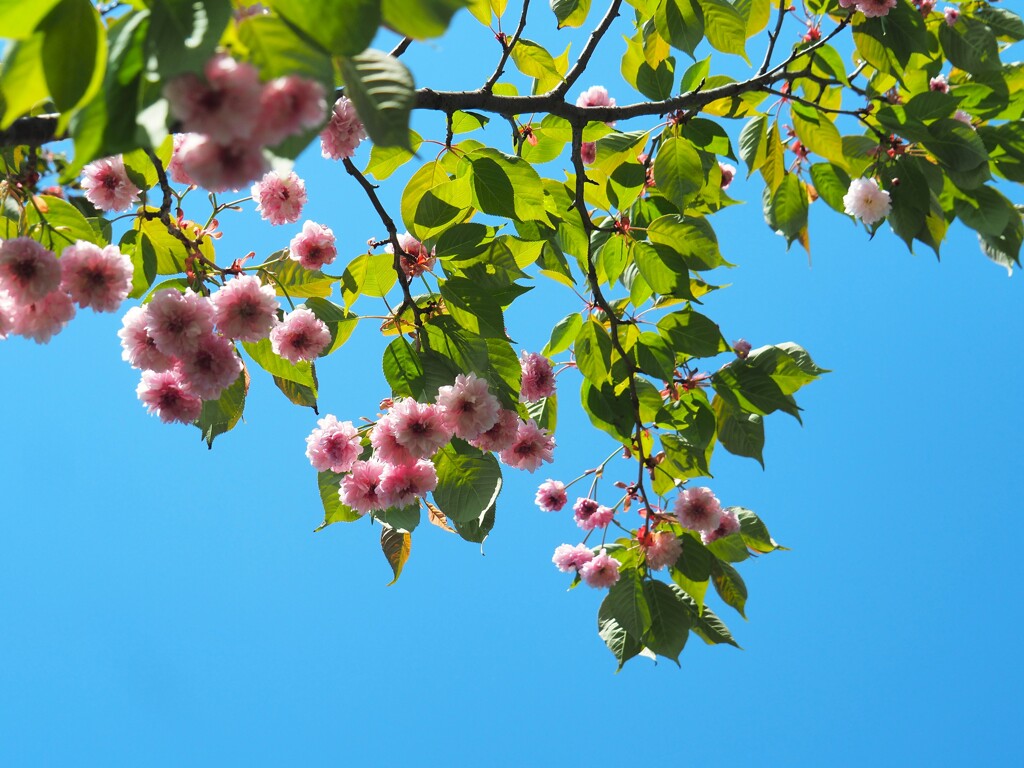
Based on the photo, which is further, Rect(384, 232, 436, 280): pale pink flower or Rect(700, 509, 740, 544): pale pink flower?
Rect(700, 509, 740, 544): pale pink flower

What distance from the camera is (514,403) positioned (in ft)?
5.85

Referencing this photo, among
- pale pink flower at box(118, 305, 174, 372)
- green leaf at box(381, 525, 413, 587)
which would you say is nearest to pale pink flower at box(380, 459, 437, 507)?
green leaf at box(381, 525, 413, 587)

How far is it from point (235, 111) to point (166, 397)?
0.92m

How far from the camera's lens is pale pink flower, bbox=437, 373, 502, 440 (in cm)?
162

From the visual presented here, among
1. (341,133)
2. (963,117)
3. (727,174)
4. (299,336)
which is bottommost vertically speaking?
(299,336)

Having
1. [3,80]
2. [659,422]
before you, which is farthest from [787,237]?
[3,80]

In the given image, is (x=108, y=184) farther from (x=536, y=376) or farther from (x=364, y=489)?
(x=536, y=376)

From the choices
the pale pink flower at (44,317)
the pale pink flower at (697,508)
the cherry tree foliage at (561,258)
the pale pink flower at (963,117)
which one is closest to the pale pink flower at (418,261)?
the cherry tree foliage at (561,258)

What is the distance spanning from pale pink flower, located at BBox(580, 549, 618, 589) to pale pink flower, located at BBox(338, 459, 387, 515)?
84 cm

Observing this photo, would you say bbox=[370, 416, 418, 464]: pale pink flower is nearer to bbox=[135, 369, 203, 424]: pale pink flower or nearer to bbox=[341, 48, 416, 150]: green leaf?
bbox=[135, 369, 203, 424]: pale pink flower

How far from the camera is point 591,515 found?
8.40ft

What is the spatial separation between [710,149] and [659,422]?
31.2 inches

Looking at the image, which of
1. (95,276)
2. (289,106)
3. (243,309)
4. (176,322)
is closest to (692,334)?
(243,309)

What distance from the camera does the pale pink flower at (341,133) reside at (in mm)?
1705
